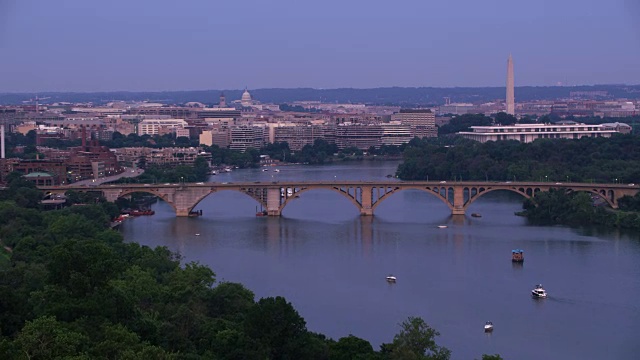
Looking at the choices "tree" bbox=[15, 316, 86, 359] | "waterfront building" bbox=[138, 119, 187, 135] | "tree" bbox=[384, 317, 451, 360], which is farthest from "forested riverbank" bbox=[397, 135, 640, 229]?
"waterfront building" bbox=[138, 119, 187, 135]

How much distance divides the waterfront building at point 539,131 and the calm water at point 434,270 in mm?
27746

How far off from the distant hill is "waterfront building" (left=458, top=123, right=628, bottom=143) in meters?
77.2

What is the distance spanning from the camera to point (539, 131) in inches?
2618

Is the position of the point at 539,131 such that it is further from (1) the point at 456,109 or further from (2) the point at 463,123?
(1) the point at 456,109

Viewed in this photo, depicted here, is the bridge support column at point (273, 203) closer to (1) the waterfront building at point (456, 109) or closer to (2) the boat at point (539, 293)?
(2) the boat at point (539, 293)

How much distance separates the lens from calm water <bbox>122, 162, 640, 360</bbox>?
20.8m

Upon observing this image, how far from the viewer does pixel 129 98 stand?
16525 centimetres

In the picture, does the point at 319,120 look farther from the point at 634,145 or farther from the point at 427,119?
the point at 634,145

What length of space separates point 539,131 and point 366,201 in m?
32.2

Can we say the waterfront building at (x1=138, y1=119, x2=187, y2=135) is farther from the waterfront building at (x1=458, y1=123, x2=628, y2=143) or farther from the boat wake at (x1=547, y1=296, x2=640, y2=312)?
the boat wake at (x1=547, y1=296, x2=640, y2=312)

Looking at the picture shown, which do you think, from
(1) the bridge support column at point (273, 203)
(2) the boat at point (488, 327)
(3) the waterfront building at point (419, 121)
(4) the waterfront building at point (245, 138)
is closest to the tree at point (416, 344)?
(2) the boat at point (488, 327)

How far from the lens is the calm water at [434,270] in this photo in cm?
2075

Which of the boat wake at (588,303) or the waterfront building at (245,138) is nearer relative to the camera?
the boat wake at (588,303)

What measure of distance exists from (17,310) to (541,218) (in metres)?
21.3
